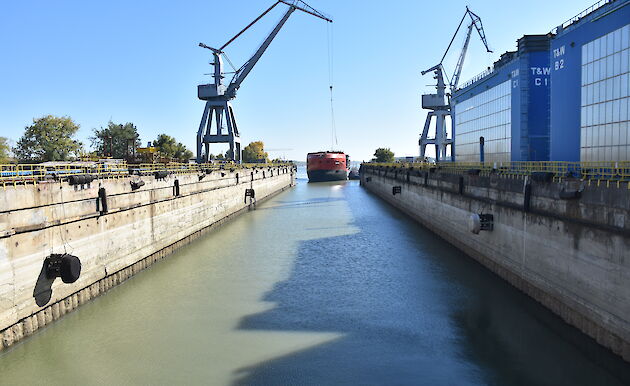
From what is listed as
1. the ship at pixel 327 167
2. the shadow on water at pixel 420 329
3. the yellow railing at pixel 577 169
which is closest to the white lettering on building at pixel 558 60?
the yellow railing at pixel 577 169

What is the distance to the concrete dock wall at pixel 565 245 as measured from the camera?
1360cm

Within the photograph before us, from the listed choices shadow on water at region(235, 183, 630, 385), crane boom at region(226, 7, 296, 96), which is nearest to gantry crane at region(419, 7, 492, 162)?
crane boom at region(226, 7, 296, 96)

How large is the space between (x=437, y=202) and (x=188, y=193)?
74.4 ft

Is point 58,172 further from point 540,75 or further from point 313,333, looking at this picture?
point 540,75

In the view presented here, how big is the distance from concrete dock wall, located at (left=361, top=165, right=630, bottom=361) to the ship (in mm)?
99557

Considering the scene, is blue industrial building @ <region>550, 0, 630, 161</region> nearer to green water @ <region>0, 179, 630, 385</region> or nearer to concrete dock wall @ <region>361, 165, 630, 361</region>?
concrete dock wall @ <region>361, 165, 630, 361</region>

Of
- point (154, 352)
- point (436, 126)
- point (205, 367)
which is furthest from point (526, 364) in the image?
point (436, 126)

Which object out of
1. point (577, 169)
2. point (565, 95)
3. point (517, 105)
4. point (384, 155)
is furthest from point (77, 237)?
point (384, 155)

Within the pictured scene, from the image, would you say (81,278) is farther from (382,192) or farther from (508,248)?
(382,192)

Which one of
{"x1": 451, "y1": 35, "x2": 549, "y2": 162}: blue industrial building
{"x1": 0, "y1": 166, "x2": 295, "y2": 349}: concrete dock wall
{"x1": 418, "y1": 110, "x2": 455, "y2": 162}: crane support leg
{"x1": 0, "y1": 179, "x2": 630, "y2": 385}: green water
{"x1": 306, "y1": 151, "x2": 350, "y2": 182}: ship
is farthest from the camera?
{"x1": 306, "y1": 151, "x2": 350, "y2": 182}: ship

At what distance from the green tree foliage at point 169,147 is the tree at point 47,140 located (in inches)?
1014

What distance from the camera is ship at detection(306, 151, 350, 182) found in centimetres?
12902

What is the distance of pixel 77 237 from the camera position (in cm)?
1938

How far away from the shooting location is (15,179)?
17.1m
